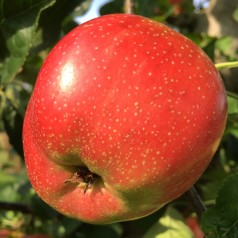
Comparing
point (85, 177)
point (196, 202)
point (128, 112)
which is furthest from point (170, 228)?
point (128, 112)

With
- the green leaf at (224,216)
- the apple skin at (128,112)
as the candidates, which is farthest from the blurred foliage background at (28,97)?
the apple skin at (128,112)

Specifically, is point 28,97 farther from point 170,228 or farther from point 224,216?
point 224,216

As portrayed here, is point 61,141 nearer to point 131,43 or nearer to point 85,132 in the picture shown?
point 85,132

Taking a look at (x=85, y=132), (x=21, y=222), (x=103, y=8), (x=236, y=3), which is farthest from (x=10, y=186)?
(x=85, y=132)

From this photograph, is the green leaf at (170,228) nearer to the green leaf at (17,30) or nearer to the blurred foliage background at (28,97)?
the blurred foliage background at (28,97)

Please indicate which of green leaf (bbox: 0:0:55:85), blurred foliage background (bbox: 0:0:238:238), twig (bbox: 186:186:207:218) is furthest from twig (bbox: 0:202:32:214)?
twig (bbox: 186:186:207:218)
